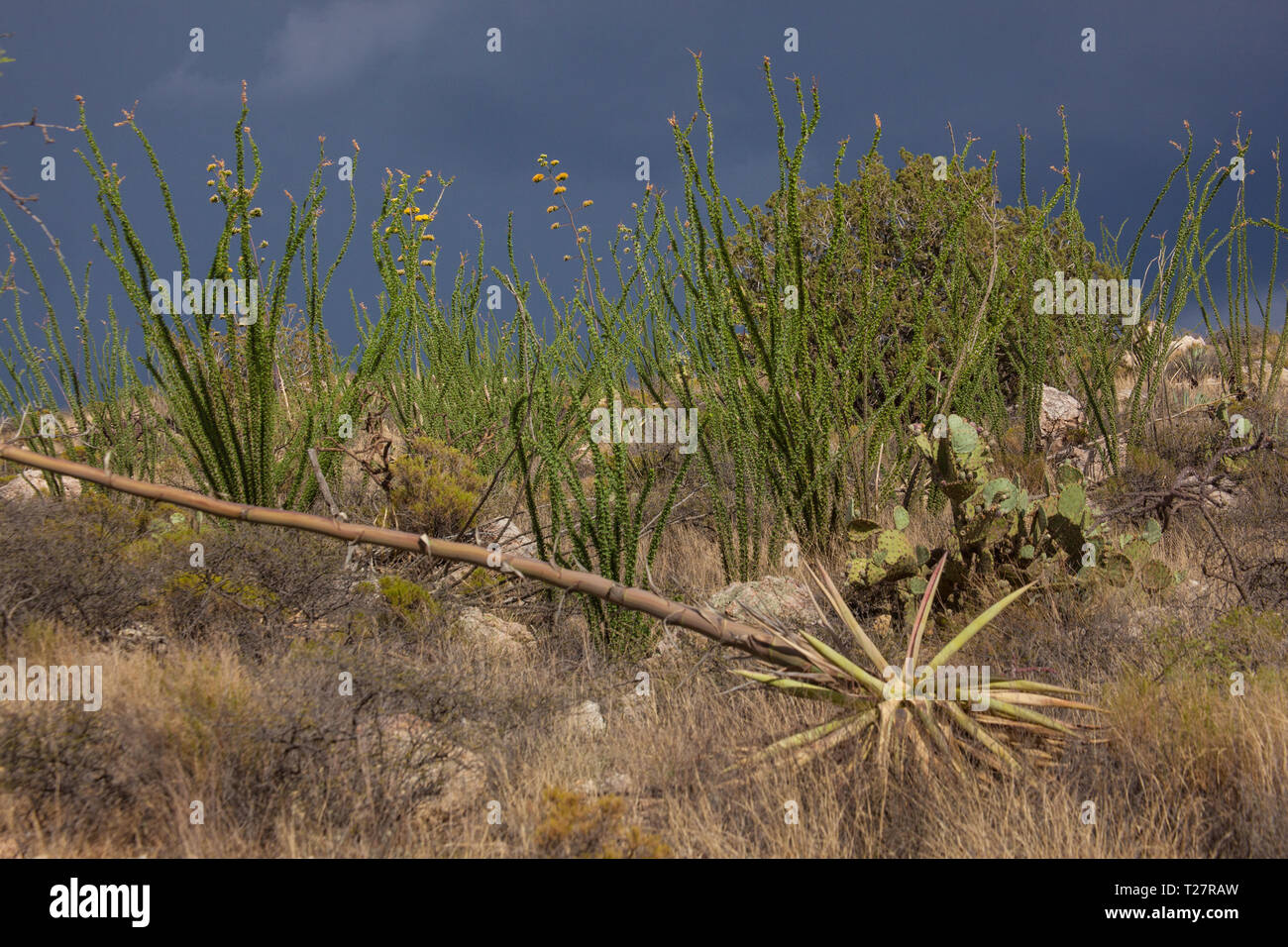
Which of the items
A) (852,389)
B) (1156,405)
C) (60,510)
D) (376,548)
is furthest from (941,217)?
(60,510)

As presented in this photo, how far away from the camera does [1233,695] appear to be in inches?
89.4

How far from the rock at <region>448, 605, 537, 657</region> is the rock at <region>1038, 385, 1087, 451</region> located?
3.90 m

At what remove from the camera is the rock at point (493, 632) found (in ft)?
10.9

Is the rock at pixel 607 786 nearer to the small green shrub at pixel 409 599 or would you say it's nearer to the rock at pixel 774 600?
the rock at pixel 774 600

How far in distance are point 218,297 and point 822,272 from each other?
99.9 inches

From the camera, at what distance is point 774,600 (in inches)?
135

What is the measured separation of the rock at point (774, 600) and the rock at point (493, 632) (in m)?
0.71

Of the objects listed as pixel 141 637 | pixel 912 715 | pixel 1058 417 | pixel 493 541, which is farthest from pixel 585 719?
pixel 1058 417

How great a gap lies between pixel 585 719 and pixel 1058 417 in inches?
191

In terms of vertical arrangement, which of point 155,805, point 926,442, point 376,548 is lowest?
point 155,805

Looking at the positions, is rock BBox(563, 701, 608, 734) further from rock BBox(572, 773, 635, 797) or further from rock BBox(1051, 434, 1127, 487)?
rock BBox(1051, 434, 1127, 487)

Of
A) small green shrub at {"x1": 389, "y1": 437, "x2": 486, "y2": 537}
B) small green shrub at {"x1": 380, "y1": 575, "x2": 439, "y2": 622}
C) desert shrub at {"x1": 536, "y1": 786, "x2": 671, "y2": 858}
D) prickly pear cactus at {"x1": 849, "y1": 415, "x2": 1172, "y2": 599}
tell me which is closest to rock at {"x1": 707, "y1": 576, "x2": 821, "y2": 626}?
prickly pear cactus at {"x1": 849, "y1": 415, "x2": 1172, "y2": 599}

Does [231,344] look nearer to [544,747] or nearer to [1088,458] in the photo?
[544,747]
